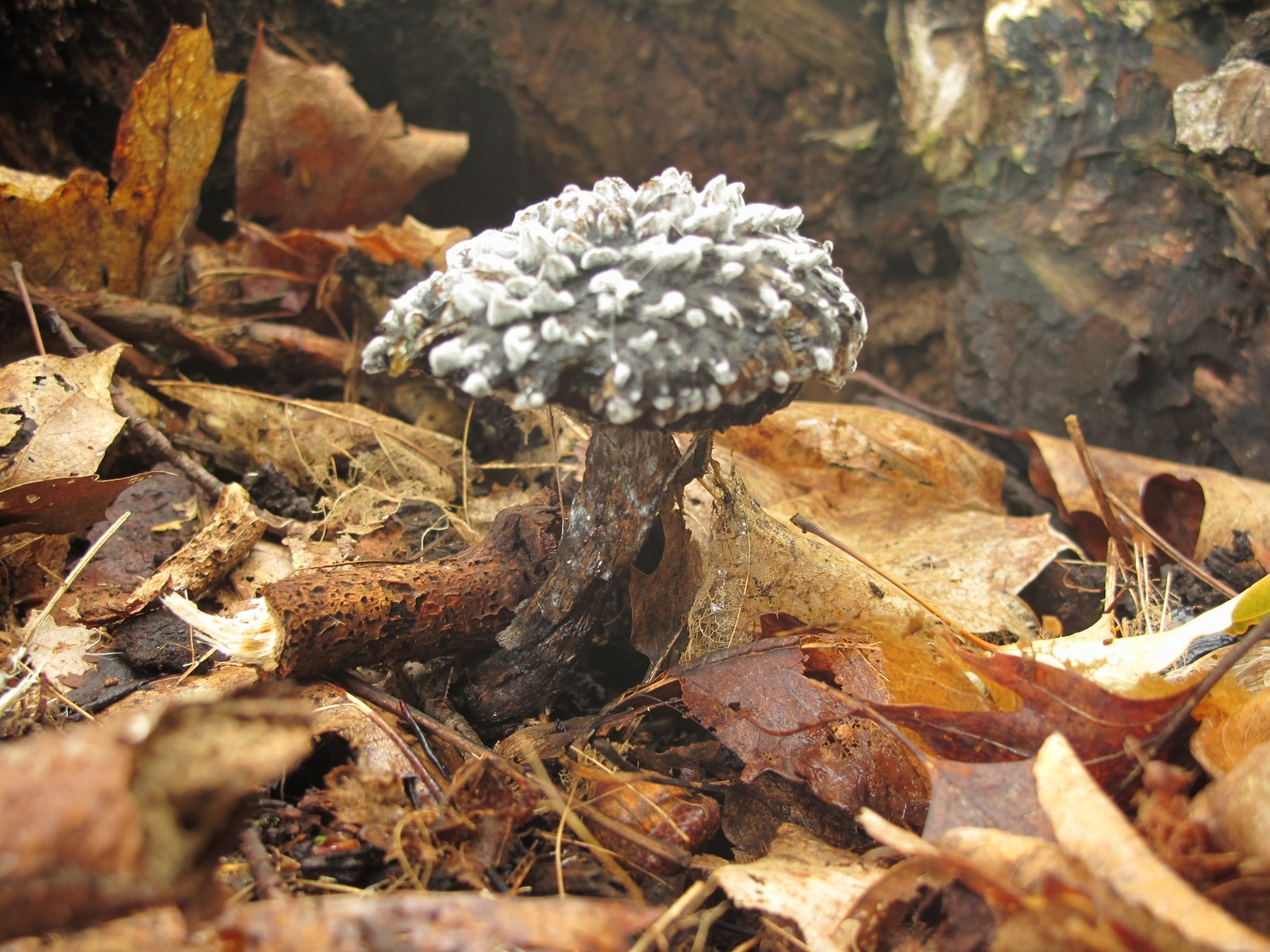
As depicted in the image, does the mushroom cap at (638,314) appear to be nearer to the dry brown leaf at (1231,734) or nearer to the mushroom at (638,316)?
the mushroom at (638,316)

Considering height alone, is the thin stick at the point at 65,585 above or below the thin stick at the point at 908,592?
below

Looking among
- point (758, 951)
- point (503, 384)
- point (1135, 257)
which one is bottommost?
point (758, 951)

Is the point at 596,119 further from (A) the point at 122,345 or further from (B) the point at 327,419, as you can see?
(A) the point at 122,345

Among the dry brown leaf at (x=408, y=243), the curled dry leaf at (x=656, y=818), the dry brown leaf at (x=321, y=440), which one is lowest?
the curled dry leaf at (x=656, y=818)

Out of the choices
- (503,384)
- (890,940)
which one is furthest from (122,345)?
(890,940)

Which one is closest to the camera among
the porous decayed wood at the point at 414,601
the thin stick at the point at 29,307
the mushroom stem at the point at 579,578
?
the porous decayed wood at the point at 414,601

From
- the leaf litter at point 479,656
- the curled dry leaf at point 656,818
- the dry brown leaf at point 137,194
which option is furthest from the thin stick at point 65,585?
the curled dry leaf at point 656,818

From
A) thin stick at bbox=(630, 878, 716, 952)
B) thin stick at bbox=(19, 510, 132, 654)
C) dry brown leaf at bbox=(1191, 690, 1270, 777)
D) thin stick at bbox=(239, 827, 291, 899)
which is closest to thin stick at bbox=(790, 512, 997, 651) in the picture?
dry brown leaf at bbox=(1191, 690, 1270, 777)
